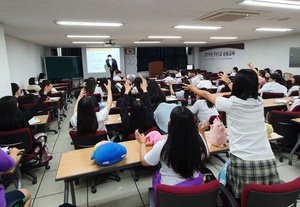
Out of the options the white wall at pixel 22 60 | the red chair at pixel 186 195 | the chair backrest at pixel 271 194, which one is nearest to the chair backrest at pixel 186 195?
the red chair at pixel 186 195

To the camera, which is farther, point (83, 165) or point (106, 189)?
point (106, 189)

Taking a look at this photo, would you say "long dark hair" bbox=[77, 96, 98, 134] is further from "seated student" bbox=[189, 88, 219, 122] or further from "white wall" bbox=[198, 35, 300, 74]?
"white wall" bbox=[198, 35, 300, 74]

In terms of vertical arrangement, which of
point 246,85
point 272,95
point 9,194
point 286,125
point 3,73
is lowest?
point 9,194

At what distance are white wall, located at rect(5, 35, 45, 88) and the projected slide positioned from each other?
284cm

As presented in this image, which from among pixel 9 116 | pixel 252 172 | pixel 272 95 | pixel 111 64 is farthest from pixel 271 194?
pixel 111 64

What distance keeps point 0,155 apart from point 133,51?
40.6 ft

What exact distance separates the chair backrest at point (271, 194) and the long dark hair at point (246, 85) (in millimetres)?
619

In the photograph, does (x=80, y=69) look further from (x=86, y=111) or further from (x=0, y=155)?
(x=0, y=155)

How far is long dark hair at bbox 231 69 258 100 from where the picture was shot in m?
1.55

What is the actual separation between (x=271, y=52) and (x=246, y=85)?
964 centimetres

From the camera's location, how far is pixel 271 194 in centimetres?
121

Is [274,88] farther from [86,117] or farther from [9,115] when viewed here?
[9,115]

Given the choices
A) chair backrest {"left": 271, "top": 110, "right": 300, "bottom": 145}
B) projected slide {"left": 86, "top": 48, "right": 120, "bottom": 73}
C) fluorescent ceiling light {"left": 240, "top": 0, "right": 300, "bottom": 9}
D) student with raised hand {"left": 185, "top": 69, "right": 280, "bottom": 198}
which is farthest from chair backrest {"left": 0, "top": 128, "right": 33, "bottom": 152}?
projected slide {"left": 86, "top": 48, "right": 120, "bottom": 73}

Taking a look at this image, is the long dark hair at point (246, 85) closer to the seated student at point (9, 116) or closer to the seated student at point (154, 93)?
the seated student at point (154, 93)
